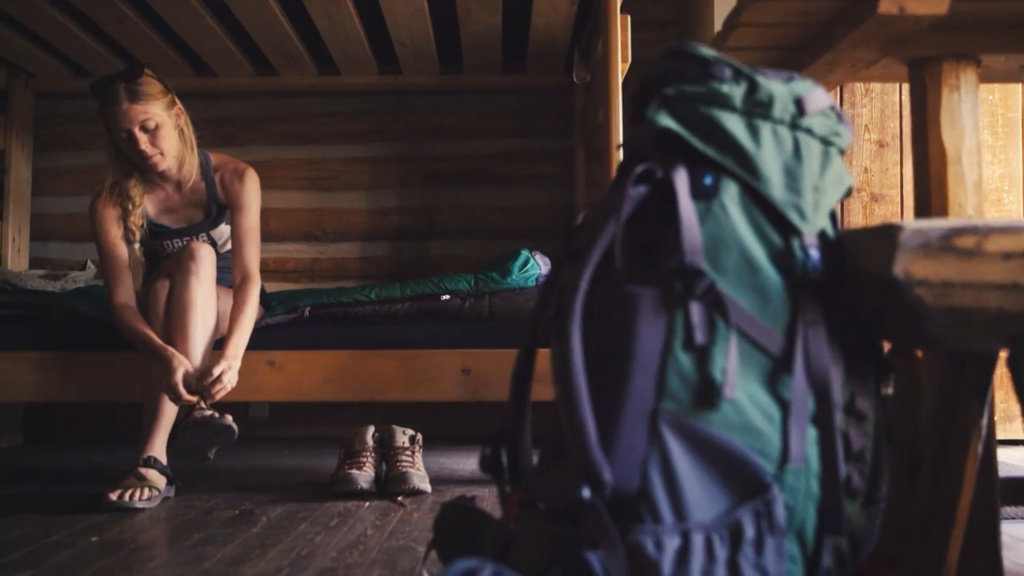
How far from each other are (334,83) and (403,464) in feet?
5.87

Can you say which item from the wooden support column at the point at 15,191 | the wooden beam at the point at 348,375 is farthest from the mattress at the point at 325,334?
the wooden support column at the point at 15,191

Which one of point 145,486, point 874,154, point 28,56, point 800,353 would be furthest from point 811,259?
Answer: point 28,56

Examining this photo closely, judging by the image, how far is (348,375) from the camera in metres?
1.97

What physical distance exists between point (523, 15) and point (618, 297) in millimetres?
2294

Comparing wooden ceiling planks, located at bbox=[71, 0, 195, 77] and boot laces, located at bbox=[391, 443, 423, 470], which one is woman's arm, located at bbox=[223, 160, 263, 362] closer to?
boot laces, located at bbox=[391, 443, 423, 470]

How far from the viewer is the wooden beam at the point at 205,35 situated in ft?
7.87

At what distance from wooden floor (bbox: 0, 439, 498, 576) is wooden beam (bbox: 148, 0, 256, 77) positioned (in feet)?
4.71

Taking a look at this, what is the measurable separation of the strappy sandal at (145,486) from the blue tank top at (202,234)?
1.51 ft

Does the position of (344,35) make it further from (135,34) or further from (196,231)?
(196,231)

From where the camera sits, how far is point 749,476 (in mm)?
659

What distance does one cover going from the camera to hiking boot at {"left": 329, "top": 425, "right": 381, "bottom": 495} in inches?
67.7

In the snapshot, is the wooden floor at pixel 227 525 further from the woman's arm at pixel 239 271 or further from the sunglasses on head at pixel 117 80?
the sunglasses on head at pixel 117 80

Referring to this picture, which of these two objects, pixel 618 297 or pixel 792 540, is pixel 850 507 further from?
pixel 618 297

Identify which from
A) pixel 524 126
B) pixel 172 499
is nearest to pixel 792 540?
pixel 172 499
